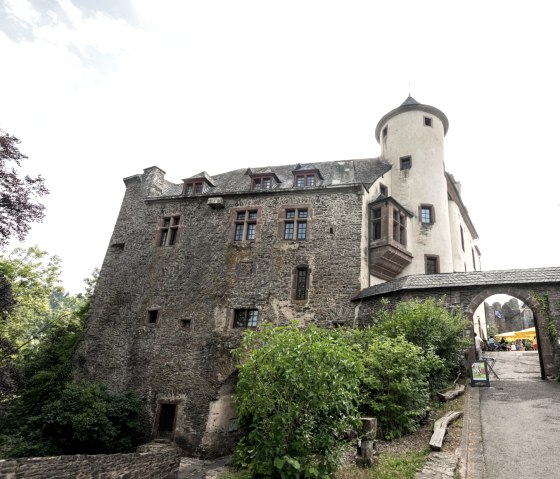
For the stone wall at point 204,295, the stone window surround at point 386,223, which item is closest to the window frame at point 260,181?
the stone wall at point 204,295

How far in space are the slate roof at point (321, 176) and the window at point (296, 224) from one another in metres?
1.50

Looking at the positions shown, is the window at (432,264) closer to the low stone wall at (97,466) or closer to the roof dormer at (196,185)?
the roof dormer at (196,185)

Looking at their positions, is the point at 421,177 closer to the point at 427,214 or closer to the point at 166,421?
the point at 427,214

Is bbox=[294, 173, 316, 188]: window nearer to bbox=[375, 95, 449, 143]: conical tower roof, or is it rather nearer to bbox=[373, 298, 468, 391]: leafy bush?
bbox=[375, 95, 449, 143]: conical tower roof

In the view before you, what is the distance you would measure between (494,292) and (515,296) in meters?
0.79

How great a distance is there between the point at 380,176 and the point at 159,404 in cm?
1730

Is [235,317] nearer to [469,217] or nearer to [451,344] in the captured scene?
[451,344]

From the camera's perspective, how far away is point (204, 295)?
64.2 ft

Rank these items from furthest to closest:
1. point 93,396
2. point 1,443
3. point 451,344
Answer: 1. point 93,396
2. point 1,443
3. point 451,344

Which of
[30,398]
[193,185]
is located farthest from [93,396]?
[193,185]

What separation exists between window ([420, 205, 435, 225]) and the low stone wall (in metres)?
17.6

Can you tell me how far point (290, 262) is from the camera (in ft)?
63.8

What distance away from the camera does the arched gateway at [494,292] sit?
13805 millimetres

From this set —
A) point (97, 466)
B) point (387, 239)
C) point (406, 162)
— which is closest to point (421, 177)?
point (406, 162)
